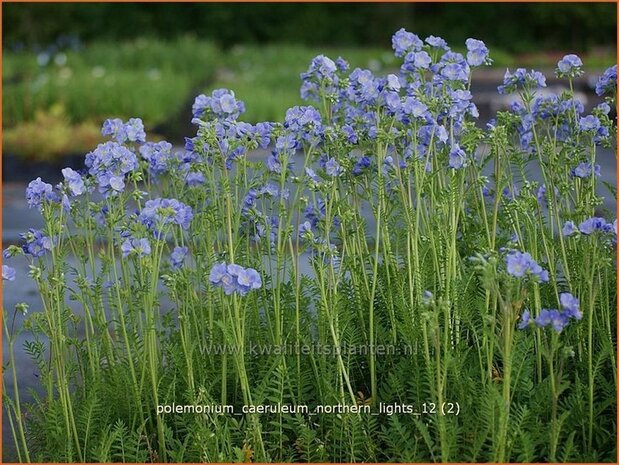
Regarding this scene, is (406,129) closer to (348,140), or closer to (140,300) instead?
(348,140)

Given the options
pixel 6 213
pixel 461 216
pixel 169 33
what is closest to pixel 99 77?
pixel 6 213

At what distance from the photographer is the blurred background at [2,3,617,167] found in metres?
7.96

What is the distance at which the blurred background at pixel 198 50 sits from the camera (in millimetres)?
7961

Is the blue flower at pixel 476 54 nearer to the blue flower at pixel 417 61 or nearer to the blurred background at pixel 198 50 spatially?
the blue flower at pixel 417 61

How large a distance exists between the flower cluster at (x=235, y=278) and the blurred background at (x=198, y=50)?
5.13 m

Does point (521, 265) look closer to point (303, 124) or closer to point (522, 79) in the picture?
point (303, 124)

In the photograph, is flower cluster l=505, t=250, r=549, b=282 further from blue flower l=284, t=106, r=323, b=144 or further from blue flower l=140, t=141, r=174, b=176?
blue flower l=140, t=141, r=174, b=176

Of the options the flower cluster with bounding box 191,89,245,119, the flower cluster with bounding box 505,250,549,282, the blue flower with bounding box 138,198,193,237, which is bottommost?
the flower cluster with bounding box 505,250,549,282

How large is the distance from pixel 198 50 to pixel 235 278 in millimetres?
8857

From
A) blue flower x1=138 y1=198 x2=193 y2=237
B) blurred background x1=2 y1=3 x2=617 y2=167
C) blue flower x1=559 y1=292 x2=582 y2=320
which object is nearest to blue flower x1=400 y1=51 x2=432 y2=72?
blue flower x1=138 y1=198 x2=193 y2=237

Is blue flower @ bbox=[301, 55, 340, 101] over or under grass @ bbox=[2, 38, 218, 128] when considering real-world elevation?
under

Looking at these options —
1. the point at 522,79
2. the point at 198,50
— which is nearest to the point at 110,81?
the point at 198,50

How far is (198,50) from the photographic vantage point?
10.8 meters

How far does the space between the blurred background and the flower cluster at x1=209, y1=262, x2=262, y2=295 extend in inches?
202
